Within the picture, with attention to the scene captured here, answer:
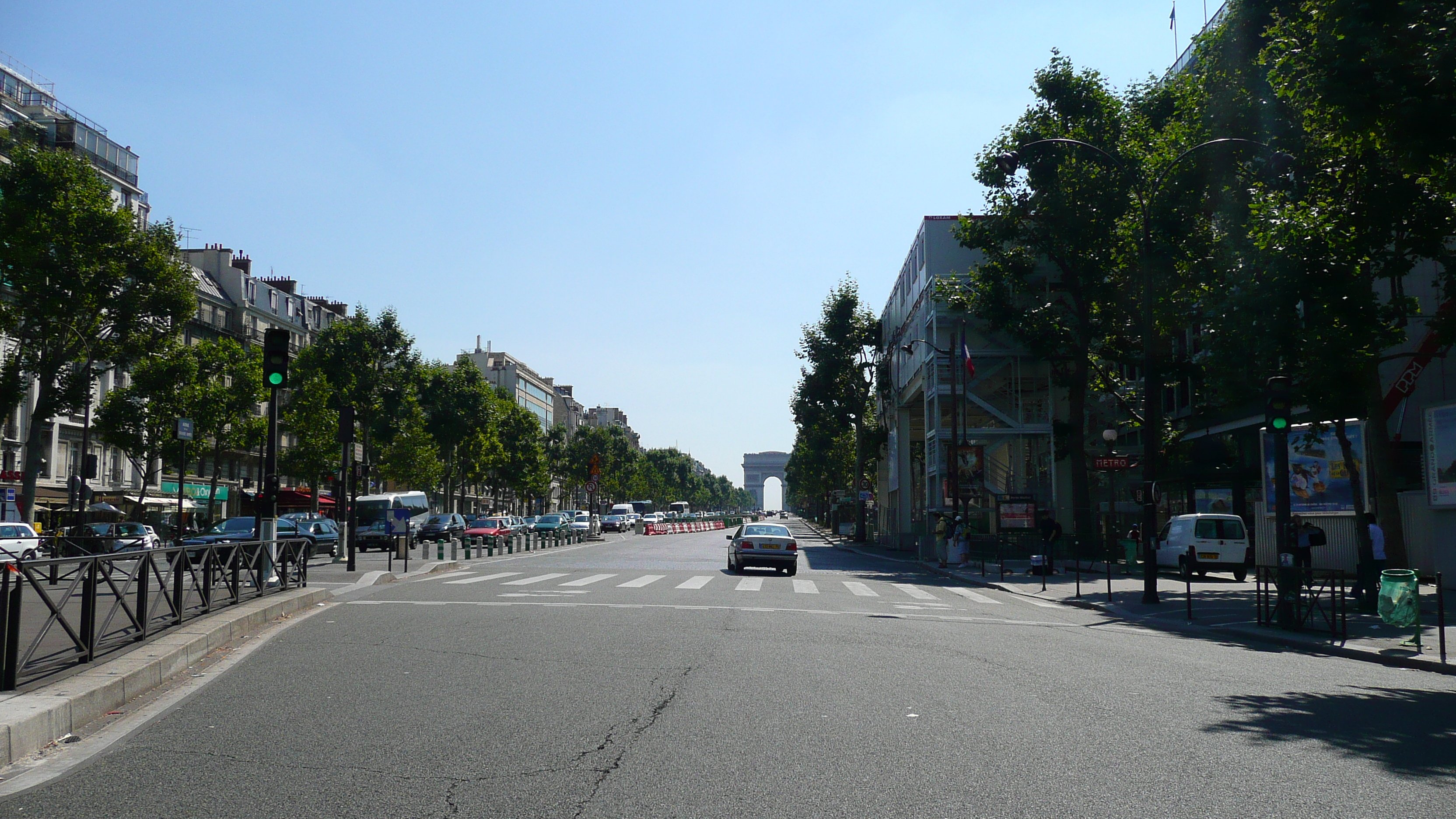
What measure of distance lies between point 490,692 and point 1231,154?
76.2ft

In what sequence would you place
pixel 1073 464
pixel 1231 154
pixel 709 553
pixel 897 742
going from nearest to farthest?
pixel 897 742 → pixel 1231 154 → pixel 1073 464 → pixel 709 553

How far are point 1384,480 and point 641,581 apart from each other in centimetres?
1507

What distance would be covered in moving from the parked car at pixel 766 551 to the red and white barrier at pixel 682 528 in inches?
1831

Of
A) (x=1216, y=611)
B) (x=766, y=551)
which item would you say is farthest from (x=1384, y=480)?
(x=766, y=551)

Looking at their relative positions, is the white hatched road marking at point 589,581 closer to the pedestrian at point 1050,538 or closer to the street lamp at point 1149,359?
the street lamp at point 1149,359

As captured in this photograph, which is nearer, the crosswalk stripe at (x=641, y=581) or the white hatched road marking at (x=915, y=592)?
the white hatched road marking at (x=915, y=592)

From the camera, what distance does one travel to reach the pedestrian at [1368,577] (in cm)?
1720

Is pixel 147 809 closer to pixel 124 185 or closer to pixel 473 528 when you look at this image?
pixel 473 528

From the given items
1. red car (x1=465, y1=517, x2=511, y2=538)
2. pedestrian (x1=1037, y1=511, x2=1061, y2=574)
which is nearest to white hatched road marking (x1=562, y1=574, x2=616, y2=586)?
pedestrian (x1=1037, y1=511, x2=1061, y2=574)

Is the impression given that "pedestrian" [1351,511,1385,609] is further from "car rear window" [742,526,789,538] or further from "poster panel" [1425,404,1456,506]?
"car rear window" [742,526,789,538]

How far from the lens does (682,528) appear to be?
290ft

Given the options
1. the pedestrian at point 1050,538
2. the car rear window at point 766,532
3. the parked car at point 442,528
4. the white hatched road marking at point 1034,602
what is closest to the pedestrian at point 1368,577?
the white hatched road marking at point 1034,602

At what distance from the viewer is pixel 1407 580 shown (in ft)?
42.0

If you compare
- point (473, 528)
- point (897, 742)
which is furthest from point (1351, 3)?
point (473, 528)
